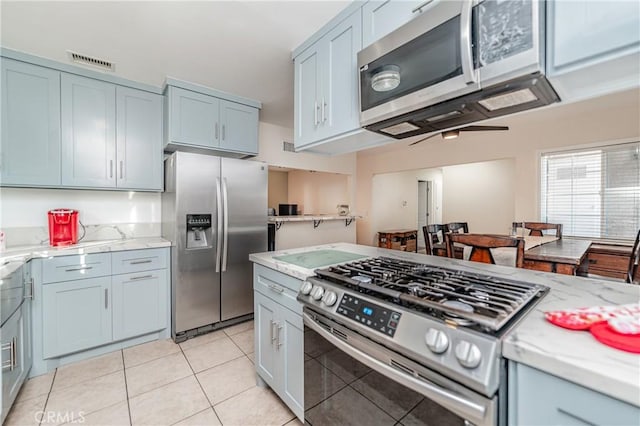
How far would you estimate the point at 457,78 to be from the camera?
1.03 m

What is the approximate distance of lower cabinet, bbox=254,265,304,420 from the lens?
1447mm

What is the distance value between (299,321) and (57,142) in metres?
2.62

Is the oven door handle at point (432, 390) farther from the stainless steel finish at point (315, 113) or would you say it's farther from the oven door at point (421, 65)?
the stainless steel finish at point (315, 113)

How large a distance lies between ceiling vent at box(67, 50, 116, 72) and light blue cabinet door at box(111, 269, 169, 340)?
1.83m

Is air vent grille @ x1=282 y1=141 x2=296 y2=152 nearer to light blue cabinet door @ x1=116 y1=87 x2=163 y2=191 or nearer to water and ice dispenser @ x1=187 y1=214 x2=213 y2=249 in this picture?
light blue cabinet door @ x1=116 y1=87 x2=163 y2=191

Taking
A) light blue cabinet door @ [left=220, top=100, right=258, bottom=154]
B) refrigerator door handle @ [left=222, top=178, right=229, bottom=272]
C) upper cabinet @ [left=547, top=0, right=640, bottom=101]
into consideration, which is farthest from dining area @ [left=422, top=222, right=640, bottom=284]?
light blue cabinet door @ [left=220, top=100, right=258, bottom=154]

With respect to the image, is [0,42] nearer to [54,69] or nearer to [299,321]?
[54,69]

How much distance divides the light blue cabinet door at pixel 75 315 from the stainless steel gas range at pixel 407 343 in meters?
1.98

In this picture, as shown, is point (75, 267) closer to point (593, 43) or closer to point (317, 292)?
point (317, 292)

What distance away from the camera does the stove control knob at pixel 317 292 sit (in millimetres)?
1229

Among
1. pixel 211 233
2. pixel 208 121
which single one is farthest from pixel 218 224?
pixel 208 121

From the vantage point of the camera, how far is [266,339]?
1.74m

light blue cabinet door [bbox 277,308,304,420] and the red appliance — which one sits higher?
the red appliance

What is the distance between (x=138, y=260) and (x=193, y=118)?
4.82ft
